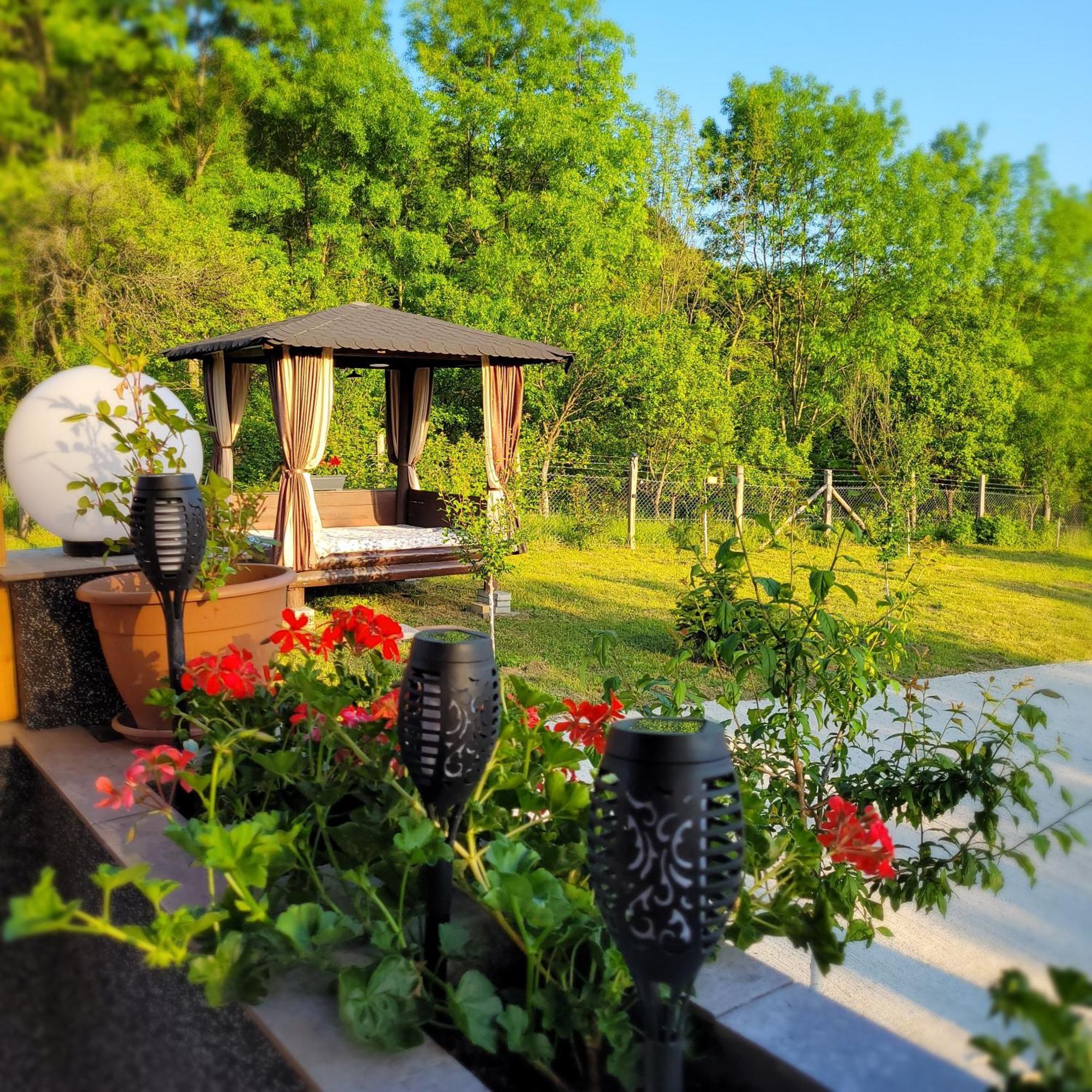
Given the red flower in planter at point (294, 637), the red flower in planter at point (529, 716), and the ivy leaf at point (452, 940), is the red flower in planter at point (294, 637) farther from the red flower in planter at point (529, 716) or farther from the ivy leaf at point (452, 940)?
the ivy leaf at point (452, 940)

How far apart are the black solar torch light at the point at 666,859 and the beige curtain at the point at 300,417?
6132 millimetres

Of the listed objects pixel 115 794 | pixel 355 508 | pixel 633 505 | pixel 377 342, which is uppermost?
pixel 377 342

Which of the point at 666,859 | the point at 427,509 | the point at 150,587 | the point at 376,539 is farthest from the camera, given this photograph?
the point at 427,509

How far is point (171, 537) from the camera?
5.87 feet

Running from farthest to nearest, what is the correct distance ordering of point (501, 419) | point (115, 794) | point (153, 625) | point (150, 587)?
point (501, 419) → point (150, 587) → point (153, 625) → point (115, 794)

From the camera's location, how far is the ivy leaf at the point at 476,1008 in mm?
1006

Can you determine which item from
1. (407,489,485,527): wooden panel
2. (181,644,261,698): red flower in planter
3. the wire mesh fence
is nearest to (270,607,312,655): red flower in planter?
(181,644,261,698): red flower in planter

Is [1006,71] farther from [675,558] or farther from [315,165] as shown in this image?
[675,558]

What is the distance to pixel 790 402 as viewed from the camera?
11.3 metres

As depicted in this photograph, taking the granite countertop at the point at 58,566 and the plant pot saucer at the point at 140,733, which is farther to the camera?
the granite countertop at the point at 58,566

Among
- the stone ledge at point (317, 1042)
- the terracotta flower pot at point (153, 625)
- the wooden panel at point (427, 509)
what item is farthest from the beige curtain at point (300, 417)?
the stone ledge at point (317, 1042)

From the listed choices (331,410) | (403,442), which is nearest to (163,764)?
(331,410)

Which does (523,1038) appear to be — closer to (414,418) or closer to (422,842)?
(422,842)

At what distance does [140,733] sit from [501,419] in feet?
19.5
